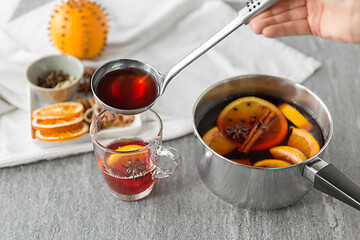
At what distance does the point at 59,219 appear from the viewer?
0.98 meters

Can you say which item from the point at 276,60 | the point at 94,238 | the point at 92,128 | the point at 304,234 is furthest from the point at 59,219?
the point at 276,60

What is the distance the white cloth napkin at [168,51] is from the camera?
3.99 ft

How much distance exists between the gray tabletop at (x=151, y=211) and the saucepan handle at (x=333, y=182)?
0.14 metres

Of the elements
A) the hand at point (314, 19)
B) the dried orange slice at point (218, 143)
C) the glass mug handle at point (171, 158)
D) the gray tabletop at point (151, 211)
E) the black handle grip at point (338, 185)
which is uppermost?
the hand at point (314, 19)

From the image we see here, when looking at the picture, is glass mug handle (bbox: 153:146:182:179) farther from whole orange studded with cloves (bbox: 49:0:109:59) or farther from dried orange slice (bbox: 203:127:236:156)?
whole orange studded with cloves (bbox: 49:0:109:59)

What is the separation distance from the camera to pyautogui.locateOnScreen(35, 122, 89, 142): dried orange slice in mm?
1085

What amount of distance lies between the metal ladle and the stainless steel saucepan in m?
0.11

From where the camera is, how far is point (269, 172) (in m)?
0.86

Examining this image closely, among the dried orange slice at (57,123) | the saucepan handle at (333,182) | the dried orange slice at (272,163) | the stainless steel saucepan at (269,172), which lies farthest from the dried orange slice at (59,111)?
the saucepan handle at (333,182)

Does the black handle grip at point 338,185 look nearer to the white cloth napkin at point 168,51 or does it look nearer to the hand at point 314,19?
the hand at point 314,19

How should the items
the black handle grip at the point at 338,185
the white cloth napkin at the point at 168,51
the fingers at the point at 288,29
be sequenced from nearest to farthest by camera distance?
the black handle grip at the point at 338,185
the fingers at the point at 288,29
the white cloth napkin at the point at 168,51

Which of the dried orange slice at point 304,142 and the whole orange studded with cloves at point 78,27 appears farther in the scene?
the whole orange studded with cloves at point 78,27

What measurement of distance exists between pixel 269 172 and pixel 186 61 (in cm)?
27

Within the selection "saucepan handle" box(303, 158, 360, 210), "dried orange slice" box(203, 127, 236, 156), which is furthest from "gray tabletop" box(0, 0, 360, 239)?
"saucepan handle" box(303, 158, 360, 210)
